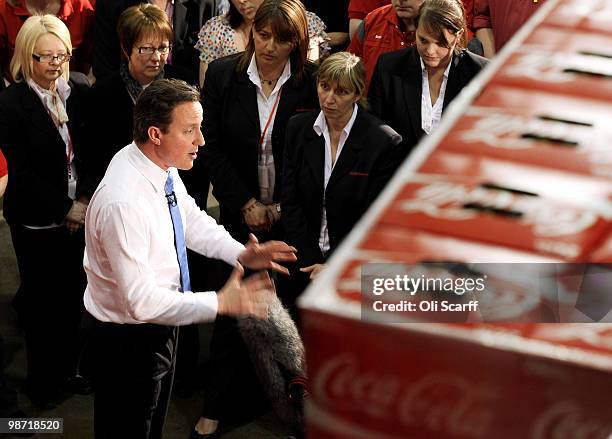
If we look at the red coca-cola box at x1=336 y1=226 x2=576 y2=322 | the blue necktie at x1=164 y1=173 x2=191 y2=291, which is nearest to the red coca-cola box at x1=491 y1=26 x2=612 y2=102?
the red coca-cola box at x1=336 y1=226 x2=576 y2=322

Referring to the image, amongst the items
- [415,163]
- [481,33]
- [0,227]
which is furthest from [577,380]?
[0,227]

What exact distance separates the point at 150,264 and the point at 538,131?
5.23ft

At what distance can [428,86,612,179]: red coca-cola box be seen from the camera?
130 centimetres

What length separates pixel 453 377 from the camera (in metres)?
1.02

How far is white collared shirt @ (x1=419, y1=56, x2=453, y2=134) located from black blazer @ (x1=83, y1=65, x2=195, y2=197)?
1.12 m

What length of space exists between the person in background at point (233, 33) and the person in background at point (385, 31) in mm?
173

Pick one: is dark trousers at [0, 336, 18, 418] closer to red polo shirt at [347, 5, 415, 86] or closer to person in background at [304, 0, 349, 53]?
red polo shirt at [347, 5, 415, 86]

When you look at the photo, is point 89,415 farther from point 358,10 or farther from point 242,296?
point 358,10

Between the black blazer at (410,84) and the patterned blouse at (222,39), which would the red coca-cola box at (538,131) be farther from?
the patterned blouse at (222,39)

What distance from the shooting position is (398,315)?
3.49 feet

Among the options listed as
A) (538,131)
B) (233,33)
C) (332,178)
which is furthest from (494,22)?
(538,131)

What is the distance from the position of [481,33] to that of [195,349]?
5.98 ft

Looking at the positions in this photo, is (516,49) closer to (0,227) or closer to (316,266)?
(316,266)

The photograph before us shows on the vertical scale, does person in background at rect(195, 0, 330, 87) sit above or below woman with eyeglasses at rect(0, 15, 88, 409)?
above
